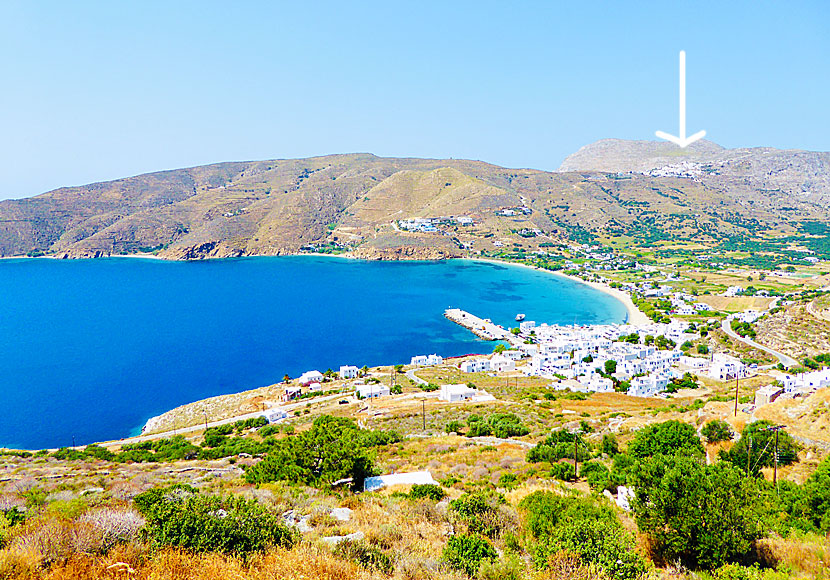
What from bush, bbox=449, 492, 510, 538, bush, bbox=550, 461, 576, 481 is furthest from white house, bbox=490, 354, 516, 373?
bush, bbox=449, 492, 510, 538

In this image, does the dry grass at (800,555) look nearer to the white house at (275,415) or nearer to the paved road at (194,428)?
the white house at (275,415)

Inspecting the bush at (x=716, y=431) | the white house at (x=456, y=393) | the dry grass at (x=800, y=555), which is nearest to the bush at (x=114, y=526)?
the dry grass at (x=800, y=555)

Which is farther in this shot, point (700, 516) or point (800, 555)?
point (800, 555)

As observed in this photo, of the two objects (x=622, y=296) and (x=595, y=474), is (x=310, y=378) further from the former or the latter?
(x=622, y=296)

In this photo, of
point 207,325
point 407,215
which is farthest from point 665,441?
point 407,215

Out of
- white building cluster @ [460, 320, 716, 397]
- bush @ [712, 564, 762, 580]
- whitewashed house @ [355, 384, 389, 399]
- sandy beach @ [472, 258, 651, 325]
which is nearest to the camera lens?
bush @ [712, 564, 762, 580]

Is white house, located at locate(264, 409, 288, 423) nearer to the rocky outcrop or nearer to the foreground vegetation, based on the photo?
the foreground vegetation
